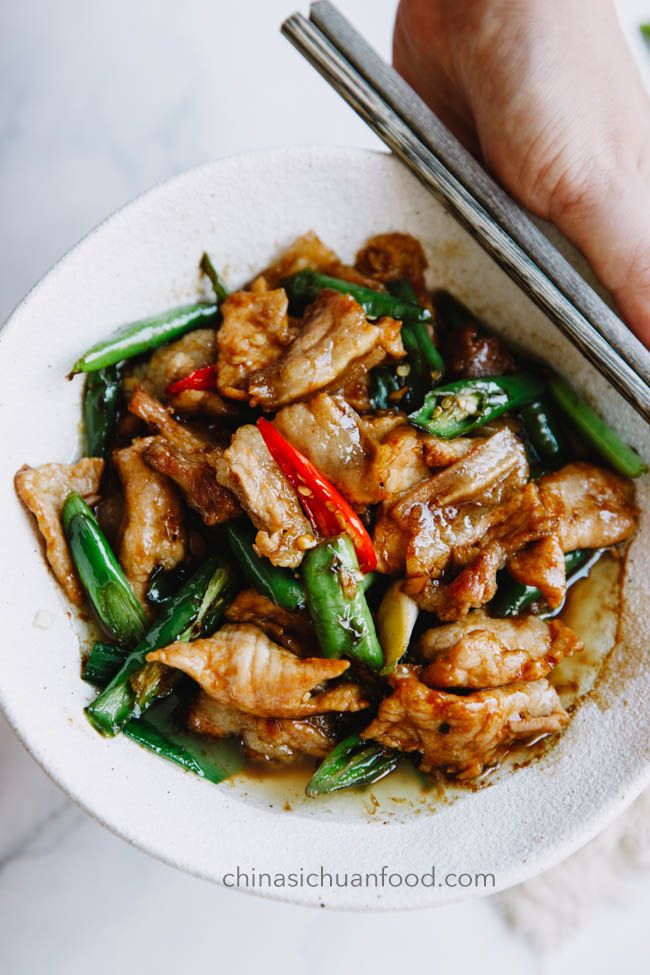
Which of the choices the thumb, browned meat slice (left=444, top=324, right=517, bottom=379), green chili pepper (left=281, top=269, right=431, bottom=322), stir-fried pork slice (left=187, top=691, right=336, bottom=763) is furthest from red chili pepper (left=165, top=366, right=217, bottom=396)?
the thumb

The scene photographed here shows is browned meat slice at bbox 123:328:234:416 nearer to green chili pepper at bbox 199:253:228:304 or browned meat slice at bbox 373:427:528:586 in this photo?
green chili pepper at bbox 199:253:228:304

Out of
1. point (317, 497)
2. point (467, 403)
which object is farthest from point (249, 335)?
point (467, 403)

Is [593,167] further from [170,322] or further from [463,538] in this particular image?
[170,322]

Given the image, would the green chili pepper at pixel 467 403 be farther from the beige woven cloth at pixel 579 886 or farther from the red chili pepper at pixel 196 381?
the beige woven cloth at pixel 579 886

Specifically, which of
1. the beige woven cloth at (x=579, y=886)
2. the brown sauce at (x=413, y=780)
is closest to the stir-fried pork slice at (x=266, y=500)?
the brown sauce at (x=413, y=780)

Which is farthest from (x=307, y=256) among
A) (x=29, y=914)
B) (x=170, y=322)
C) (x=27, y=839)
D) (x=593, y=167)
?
(x=29, y=914)

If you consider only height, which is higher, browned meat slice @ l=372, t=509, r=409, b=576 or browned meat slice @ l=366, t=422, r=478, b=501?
browned meat slice @ l=366, t=422, r=478, b=501
